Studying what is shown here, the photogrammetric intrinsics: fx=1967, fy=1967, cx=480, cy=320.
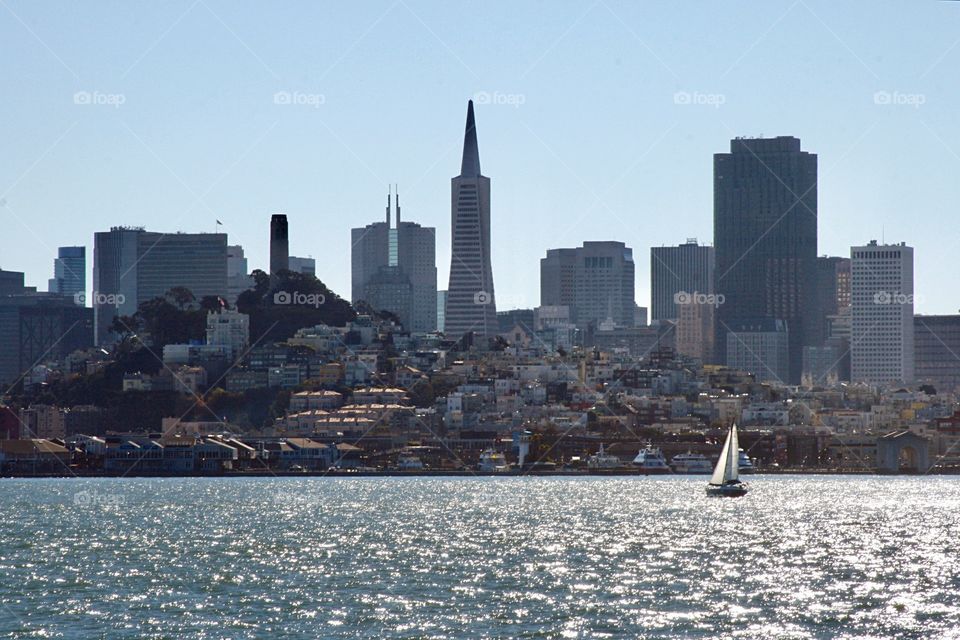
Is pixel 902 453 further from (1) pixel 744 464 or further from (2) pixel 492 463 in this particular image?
(2) pixel 492 463

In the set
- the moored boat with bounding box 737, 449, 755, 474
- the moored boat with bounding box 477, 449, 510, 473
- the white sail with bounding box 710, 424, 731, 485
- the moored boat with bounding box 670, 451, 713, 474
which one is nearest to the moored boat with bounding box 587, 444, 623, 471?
the moored boat with bounding box 670, 451, 713, 474

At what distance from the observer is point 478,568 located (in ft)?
182

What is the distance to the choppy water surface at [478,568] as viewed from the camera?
43.2 metres

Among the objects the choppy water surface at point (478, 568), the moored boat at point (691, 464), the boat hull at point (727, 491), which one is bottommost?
the choppy water surface at point (478, 568)

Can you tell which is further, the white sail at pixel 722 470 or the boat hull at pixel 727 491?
the white sail at pixel 722 470

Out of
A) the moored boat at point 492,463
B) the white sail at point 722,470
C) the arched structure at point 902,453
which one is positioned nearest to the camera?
the white sail at point 722,470

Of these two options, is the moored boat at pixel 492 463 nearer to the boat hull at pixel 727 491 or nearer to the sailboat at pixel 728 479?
the sailboat at pixel 728 479

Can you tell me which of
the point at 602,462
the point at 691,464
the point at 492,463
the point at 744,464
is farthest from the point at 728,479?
the point at 691,464

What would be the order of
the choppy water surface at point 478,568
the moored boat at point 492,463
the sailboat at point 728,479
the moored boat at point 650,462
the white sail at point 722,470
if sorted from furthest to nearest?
the moored boat at point 650,462 → the moored boat at point 492,463 → the white sail at point 722,470 → the sailboat at point 728,479 → the choppy water surface at point 478,568

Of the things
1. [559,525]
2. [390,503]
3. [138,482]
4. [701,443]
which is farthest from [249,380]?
Result: [559,525]

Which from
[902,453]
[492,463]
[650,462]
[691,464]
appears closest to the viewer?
[492,463]

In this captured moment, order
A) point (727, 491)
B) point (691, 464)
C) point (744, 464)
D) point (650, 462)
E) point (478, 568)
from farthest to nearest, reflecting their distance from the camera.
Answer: point (691, 464) → point (650, 462) → point (744, 464) → point (727, 491) → point (478, 568)

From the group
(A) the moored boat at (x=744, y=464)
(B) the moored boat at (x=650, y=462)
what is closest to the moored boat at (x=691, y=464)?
(B) the moored boat at (x=650, y=462)

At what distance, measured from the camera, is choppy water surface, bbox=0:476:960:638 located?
1699 inches
